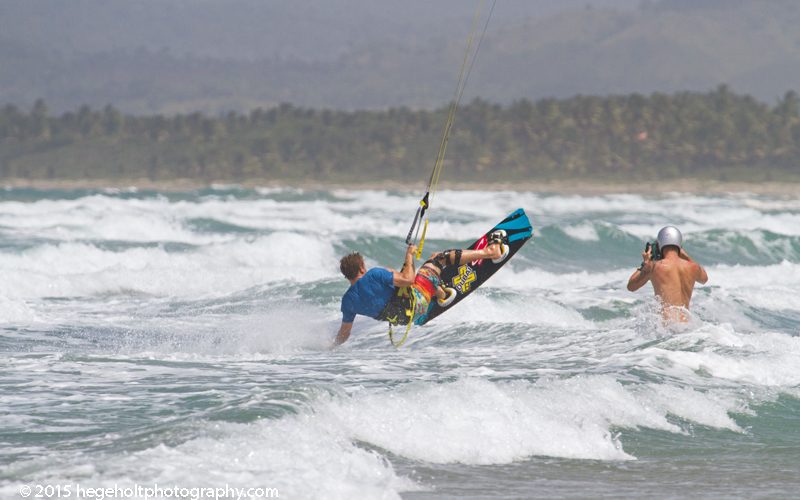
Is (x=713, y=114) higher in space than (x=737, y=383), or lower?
higher

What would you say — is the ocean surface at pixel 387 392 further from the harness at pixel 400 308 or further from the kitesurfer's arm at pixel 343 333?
the harness at pixel 400 308

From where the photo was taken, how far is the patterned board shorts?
11578 millimetres

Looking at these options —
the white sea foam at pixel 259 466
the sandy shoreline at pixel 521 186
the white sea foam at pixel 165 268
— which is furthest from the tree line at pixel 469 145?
the white sea foam at pixel 259 466

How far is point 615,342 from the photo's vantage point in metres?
12.4

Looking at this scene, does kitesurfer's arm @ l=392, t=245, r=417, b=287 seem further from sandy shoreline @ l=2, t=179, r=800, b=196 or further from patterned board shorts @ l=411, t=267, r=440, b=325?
sandy shoreline @ l=2, t=179, r=800, b=196

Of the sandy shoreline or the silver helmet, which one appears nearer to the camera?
the silver helmet

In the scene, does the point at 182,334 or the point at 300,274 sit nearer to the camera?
the point at 182,334

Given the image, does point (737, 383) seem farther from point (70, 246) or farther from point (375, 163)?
point (375, 163)

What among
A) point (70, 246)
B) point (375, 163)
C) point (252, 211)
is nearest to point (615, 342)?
point (70, 246)

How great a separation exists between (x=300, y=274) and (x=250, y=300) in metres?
3.06

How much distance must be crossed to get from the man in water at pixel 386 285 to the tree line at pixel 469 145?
261 ft

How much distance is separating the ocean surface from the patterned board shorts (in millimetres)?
446

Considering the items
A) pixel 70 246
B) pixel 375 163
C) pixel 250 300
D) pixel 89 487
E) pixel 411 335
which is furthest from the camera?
pixel 375 163

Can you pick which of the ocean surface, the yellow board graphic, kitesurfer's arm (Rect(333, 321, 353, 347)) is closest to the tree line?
the ocean surface
